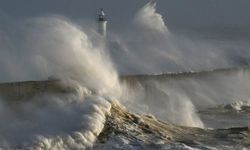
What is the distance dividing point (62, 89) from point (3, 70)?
10.8 ft

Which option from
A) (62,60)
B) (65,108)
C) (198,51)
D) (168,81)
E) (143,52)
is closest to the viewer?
(65,108)

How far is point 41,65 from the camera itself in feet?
52.9

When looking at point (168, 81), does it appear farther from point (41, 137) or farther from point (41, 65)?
point (41, 137)

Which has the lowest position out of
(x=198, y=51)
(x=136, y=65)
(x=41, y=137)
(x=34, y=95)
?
(x=41, y=137)

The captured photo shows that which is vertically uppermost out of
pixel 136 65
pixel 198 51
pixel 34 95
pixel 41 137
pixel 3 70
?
pixel 198 51

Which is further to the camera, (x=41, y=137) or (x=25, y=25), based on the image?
(x=25, y=25)

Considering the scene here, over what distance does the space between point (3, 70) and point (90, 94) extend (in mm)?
3549

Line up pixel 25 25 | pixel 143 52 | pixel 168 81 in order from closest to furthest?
pixel 168 81, pixel 25 25, pixel 143 52

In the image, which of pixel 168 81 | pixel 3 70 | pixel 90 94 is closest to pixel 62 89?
pixel 90 94

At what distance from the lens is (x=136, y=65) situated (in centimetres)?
2252

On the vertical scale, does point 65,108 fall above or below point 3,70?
below

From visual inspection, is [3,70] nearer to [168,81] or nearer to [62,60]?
[62,60]

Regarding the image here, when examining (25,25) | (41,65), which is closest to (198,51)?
(25,25)

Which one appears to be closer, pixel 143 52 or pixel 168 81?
pixel 168 81
